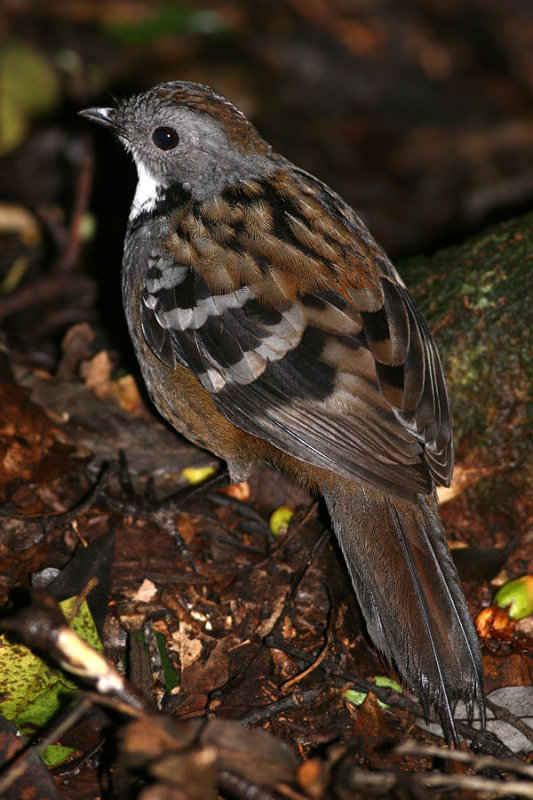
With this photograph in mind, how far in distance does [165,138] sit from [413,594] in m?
2.65

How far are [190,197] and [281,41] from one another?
499 cm

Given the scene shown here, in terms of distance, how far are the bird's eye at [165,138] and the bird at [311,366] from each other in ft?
0.32

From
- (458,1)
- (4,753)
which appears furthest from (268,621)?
(458,1)

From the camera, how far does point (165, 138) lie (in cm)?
439

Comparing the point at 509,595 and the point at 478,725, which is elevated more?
the point at 509,595

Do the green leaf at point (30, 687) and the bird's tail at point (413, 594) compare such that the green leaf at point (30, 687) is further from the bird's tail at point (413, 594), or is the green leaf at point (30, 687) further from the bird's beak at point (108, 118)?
the bird's beak at point (108, 118)

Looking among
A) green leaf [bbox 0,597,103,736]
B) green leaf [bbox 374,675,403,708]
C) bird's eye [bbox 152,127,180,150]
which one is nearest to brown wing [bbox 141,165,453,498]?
bird's eye [bbox 152,127,180,150]

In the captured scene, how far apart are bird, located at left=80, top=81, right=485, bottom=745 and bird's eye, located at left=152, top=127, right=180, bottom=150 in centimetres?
10

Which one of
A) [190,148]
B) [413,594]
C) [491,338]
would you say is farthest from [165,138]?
[413,594]

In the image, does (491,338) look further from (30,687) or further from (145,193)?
(30,687)

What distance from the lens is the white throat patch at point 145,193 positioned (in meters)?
4.36

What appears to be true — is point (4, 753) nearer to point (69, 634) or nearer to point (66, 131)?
point (69, 634)

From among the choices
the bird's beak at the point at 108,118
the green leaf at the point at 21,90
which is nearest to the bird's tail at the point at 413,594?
the bird's beak at the point at 108,118

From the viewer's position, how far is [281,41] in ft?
27.7
